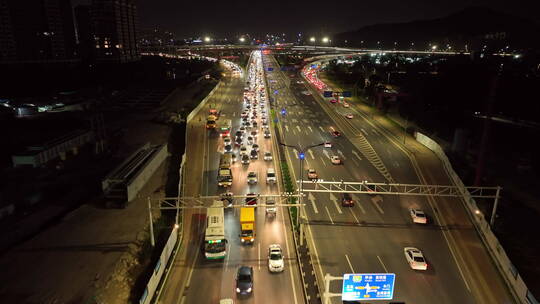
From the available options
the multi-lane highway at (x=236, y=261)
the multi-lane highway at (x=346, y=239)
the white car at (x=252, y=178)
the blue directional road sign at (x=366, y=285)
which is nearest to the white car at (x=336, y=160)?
the multi-lane highway at (x=346, y=239)

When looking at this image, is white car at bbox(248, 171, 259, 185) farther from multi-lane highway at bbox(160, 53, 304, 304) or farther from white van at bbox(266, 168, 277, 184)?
white van at bbox(266, 168, 277, 184)

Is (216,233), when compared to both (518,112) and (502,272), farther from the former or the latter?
(518,112)

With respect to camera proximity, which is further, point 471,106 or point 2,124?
point 471,106

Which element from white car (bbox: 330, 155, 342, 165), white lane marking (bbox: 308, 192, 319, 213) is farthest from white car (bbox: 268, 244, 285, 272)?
white car (bbox: 330, 155, 342, 165)

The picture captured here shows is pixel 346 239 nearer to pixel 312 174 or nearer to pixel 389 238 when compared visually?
pixel 389 238

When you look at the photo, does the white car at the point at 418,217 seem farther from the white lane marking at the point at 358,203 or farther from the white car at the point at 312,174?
the white car at the point at 312,174

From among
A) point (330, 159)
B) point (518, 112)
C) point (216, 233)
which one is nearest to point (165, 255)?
point (216, 233)

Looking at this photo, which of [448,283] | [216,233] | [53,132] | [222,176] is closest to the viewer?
[448,283]

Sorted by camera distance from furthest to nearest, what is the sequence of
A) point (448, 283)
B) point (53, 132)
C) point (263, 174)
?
point (53, 132), point (263, 174), point (448, 283)
